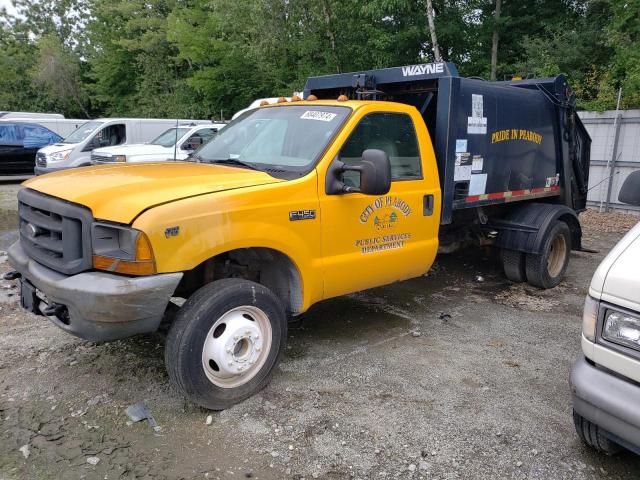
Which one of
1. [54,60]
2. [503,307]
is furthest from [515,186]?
[54,60]

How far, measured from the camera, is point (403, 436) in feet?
10.9

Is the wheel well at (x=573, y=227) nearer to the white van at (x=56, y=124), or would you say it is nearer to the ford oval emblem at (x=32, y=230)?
the ford oval emblem at (x=32, y=230)

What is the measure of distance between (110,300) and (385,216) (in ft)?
7.46

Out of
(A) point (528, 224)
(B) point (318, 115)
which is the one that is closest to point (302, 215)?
(B) point (318, 115)

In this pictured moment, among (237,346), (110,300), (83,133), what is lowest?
(237,346)

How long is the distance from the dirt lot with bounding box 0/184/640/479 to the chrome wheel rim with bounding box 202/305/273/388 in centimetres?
23

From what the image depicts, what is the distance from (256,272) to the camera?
4191 mm

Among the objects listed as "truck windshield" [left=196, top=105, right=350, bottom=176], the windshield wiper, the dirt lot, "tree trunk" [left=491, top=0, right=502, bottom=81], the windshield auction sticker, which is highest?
"tree trunk" [left=491, top=0, right=502, bottom=81]

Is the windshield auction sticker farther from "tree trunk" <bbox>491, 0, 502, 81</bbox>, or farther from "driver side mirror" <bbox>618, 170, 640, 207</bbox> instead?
"tree trunk" <bbox>491, 0, 502, 81</bbox>

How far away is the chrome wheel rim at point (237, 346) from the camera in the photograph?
3441 mm

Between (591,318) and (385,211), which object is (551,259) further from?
(591,318)

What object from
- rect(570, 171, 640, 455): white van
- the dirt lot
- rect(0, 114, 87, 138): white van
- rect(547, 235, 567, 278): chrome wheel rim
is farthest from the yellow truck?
rect(0, 114, 87, 138): white van

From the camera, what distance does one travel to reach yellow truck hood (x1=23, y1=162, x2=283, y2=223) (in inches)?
125

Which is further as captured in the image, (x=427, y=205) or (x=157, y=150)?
(x=157, y=150)
